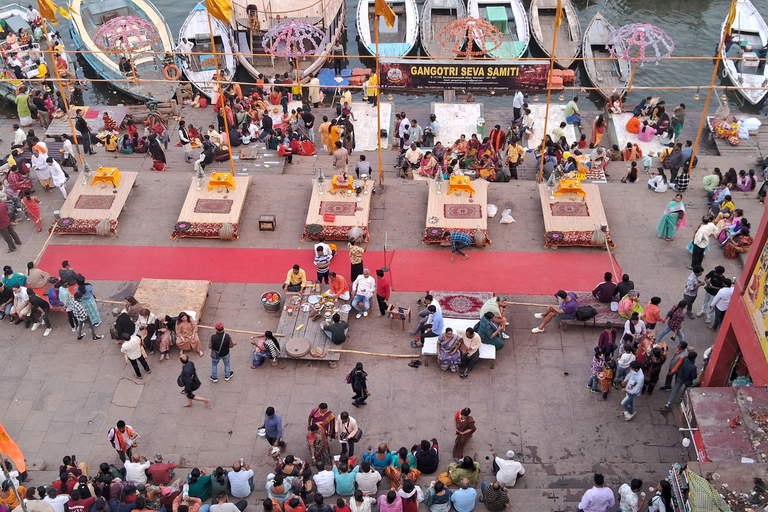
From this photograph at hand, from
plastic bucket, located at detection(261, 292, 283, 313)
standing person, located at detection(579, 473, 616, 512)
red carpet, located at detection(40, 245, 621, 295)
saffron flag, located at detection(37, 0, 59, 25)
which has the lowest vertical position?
red carpet, located at detection(40, 245, 621, 295)

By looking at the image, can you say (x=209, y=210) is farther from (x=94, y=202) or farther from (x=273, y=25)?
(x=273, y=25)

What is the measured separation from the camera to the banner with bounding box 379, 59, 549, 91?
29312 millimetres

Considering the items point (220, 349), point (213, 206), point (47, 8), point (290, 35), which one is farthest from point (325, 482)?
point (290, 35)

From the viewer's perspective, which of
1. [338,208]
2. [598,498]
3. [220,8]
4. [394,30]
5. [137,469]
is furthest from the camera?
[394,30]

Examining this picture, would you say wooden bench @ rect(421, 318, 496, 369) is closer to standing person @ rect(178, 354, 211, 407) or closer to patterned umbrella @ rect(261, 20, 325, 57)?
standing person @ rect(178, 354, 211, 407)

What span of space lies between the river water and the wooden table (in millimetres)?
18007

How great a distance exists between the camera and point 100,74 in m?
35.0

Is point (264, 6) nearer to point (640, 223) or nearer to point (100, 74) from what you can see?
point (100, 74)

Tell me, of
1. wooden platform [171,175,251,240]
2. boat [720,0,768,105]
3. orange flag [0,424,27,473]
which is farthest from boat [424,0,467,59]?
orange flag [0,424,27,473]

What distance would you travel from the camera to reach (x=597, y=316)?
775 inches

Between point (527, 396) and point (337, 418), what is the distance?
15.4 ft

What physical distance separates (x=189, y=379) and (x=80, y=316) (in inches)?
160

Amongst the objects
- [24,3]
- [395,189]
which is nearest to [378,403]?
[395,189]

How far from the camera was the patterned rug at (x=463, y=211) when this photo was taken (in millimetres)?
23359
